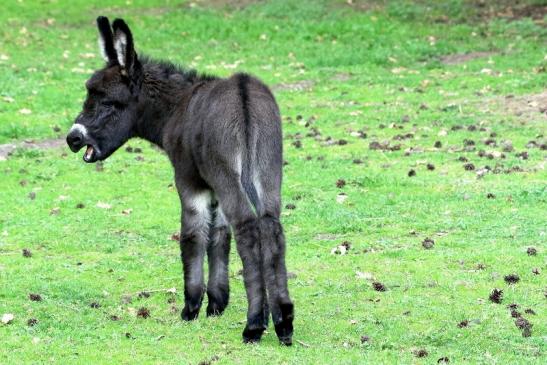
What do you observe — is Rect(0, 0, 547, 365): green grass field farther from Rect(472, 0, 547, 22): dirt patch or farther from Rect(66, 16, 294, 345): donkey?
Rect(66, 16, 294, 345): donkey

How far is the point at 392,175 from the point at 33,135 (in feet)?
20.6

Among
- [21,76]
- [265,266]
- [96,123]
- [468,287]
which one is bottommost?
[21,76]

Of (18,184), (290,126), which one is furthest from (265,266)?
(290,126)

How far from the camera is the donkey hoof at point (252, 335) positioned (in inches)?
304

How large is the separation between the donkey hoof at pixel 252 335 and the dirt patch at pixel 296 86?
12742mm

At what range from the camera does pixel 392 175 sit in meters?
13.5

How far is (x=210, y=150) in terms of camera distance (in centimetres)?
788

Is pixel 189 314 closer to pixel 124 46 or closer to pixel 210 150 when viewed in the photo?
pixel 210 150

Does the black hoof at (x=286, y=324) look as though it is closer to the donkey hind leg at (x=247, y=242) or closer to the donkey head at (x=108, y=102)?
the donkey hind leg at (x=247, y=242)

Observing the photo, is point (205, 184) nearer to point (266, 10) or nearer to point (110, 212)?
point (110, 212)

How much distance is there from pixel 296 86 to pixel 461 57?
4.31m

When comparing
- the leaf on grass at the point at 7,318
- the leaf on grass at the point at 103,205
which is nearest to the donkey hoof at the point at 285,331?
the leaf on grass at the point at 7,318

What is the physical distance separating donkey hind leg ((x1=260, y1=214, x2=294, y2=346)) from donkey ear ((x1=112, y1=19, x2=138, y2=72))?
6.46ft

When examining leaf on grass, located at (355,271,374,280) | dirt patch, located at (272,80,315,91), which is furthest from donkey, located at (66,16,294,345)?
dirt patch, located at (272,80,315,91)
